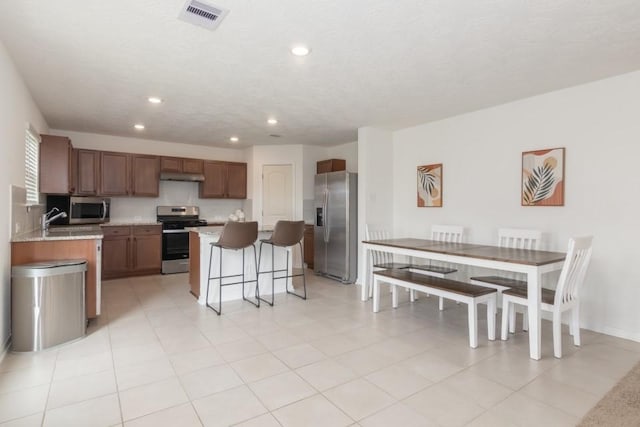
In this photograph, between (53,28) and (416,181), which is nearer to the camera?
(53,28)

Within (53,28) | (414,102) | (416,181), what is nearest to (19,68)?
(53,28)

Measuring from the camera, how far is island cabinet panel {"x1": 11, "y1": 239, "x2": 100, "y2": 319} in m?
3.09

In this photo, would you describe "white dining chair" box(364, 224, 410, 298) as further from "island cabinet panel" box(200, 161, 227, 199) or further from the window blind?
the window blind

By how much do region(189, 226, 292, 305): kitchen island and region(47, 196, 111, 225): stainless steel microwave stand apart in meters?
2.14

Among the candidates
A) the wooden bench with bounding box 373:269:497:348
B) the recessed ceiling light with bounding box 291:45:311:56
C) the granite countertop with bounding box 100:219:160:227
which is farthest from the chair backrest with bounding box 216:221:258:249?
the granite countertop with bounding box 100:219:160:227

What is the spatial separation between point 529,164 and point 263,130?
3.77m

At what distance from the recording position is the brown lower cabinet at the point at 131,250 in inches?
218

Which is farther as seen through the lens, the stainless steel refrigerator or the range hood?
the range hood

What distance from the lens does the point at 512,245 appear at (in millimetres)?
3816

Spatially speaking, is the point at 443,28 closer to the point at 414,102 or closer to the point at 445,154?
the point at 414,102

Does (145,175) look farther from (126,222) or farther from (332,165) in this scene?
(332,165)

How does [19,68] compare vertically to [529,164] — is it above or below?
above

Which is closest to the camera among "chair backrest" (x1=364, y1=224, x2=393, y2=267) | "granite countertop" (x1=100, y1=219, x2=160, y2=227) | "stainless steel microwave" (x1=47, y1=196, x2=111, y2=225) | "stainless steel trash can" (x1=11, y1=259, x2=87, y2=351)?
"stainless steel trash can" (x1=11, y1=259, x2=87, y2=351)

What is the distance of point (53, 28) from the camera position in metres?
2.43
